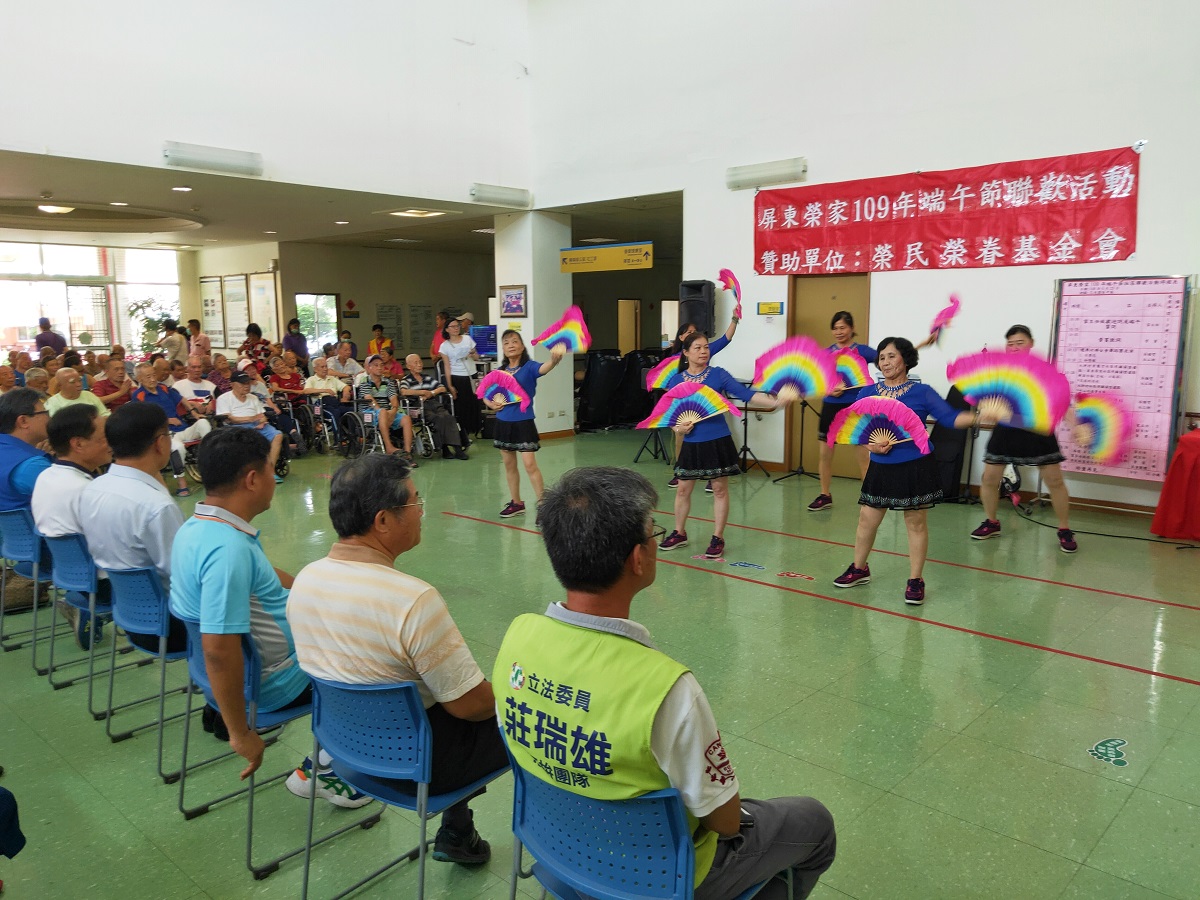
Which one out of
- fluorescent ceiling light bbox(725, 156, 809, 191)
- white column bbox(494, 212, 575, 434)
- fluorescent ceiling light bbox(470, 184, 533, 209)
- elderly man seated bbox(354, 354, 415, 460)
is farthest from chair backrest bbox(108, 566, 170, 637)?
fluorescent ceiling light bbox(470, 184, 533, 209)

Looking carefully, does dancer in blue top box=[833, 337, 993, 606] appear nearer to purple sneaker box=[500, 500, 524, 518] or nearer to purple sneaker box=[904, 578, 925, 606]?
purple sneaker box=[904, 578, 925, 606]

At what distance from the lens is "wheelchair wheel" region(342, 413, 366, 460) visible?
9562mm

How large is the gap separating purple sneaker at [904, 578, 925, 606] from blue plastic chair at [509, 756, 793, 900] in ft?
10.6

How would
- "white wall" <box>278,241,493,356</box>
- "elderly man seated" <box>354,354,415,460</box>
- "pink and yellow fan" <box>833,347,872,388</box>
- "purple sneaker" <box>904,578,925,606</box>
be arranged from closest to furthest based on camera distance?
"purple sneaker" <box>904,578,925,606</box> → "pink and yellow fan" <box>833,347,872,388</box> → "elderly man seated" <box>354,354,415,460</box> → "white wall" <box>278,241,493,356</box>

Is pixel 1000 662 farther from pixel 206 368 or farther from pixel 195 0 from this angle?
pixel 206 368

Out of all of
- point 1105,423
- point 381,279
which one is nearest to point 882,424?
point 1105,423

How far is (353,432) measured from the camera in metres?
9.86

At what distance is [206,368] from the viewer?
10.0 m

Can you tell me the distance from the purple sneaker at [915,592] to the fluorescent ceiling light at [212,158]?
720 centimetres

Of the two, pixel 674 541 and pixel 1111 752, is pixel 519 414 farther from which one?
pixel 1111 752

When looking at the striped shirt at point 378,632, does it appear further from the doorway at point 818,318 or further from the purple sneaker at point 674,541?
the doorway at point 818,318

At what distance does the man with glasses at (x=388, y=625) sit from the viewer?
6.16ft

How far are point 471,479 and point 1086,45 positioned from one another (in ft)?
21.6

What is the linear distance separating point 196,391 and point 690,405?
5.89 meters
